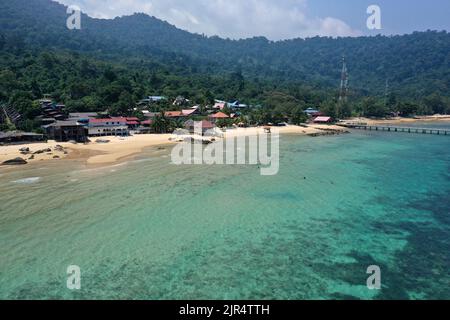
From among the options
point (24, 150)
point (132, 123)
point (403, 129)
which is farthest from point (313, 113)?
point (24, 150)

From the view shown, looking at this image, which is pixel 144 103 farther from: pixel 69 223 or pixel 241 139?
pixel 69 223

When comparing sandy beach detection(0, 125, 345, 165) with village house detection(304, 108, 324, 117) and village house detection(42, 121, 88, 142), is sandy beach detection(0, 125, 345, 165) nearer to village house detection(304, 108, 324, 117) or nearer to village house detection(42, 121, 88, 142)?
village house detection(42, 121, 88, 142)

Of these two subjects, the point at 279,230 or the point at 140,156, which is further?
the point at 140,156

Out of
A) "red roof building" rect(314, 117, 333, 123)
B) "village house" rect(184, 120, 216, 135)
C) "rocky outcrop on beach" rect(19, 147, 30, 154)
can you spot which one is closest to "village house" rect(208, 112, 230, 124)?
"village house" rect(184, 120, 216, 135)

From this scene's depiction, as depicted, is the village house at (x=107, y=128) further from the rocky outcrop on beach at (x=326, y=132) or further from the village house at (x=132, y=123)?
the rocky outcrop on beach at (x=326, y=132)

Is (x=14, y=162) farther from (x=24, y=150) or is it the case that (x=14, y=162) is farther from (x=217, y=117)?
(x=217, y=117)

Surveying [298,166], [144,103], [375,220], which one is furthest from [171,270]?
[144,103]
